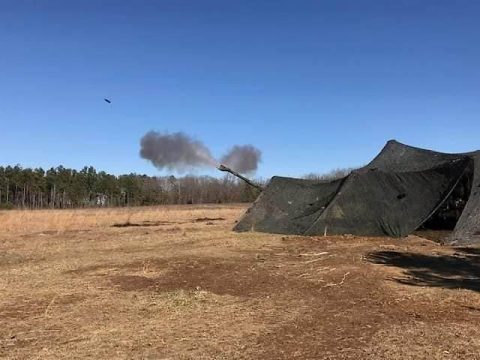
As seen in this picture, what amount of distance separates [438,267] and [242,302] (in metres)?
5.40

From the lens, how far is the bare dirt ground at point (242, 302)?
6098mm

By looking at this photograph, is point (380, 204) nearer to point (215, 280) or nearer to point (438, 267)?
point (438, 267)

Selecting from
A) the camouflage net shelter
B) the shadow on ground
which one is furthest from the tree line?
the shadow on ground

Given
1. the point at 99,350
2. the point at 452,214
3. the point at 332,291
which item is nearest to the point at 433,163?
the point at 452,214

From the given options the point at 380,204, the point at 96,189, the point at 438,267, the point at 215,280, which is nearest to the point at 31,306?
the point at 215,280

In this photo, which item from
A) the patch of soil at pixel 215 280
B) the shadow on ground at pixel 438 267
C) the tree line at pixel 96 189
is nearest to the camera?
the patch of soil at pixel 215 280

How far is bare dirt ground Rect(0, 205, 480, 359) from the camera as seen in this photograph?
610cm

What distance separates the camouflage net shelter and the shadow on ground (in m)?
3.83

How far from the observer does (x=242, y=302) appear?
Answer: 852 centimetres

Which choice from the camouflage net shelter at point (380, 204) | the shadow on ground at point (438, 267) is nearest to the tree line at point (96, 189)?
the camouflage net shelter at point (380, 204)

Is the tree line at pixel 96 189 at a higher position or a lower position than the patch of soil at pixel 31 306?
higher

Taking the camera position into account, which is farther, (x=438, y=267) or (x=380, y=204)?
(x=380, y=204)

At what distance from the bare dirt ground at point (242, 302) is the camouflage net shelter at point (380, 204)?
313 cm

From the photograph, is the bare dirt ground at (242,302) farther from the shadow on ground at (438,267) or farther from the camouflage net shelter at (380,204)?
the camouflage net shelter at (380,204)
